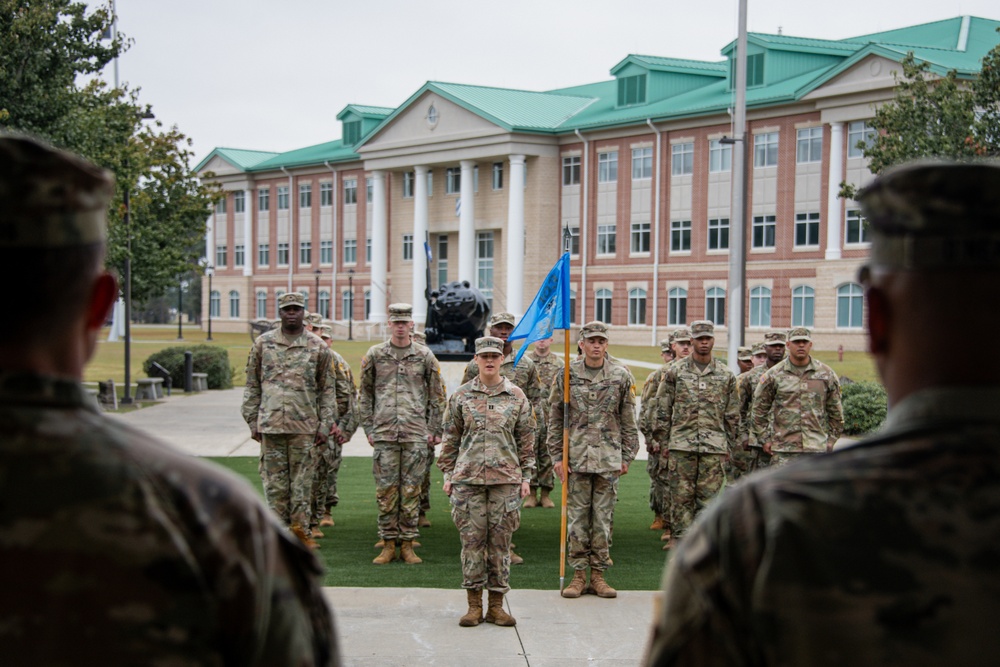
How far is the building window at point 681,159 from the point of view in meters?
61.5

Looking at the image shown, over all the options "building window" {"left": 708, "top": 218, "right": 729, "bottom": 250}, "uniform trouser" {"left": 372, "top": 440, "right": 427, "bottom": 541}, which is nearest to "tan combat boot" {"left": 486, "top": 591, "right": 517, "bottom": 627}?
"uniform trouser" {"left": 372, "top": 440, "right": 427, "bottom": 541}

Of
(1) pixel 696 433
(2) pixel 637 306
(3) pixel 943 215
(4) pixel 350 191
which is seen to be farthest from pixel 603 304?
(3) pixel 943 215

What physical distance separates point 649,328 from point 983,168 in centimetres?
6210

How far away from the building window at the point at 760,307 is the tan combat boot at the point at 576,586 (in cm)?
4998

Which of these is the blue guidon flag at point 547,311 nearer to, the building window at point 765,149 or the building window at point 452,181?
the building window at point 765,149

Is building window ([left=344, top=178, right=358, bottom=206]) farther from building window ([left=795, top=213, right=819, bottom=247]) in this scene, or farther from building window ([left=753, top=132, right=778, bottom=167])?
building window ([left=795, top=213, right=819, bottom=247])

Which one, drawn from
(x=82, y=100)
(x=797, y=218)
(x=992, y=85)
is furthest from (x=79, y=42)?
(x=797, y=218)

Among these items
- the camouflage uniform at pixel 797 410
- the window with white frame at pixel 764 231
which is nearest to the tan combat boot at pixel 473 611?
the camouflage uniform at pixel 797 410

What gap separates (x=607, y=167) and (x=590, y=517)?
183 ft

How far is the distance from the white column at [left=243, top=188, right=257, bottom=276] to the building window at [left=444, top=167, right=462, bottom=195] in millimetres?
19091

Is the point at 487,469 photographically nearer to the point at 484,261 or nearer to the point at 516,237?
the point at 516,237

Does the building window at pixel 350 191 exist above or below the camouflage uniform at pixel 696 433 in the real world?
above

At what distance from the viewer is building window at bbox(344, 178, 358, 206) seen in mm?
80000

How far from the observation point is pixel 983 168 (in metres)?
2.41
